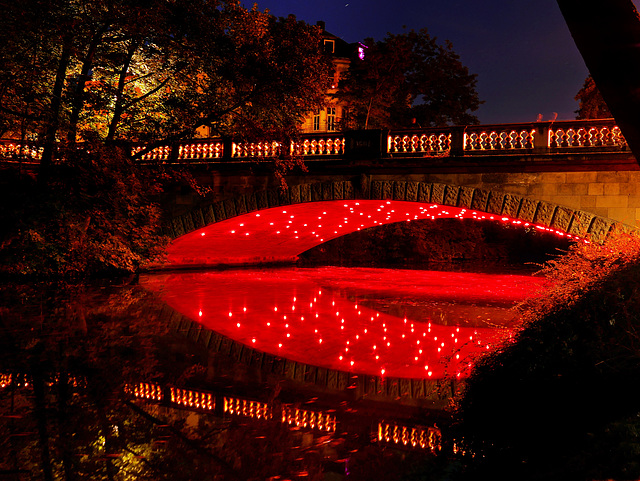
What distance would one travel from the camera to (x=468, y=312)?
12.3m

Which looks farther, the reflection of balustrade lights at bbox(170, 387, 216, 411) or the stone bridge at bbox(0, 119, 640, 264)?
the stone bridge at bbox(0, 119, 640, 264)

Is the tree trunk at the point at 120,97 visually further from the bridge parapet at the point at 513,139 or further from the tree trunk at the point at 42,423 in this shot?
the tree trunk at the point at 42,423

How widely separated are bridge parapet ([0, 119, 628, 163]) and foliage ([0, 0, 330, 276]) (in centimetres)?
93

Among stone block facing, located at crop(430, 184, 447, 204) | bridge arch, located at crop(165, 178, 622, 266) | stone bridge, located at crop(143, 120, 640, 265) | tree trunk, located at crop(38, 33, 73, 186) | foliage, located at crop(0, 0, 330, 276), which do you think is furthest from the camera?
stone block facing, located at crop(430, 184, 447, 204)

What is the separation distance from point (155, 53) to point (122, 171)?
3.42 m

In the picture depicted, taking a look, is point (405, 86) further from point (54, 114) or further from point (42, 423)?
point (42, 423)

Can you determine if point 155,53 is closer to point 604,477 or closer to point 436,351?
point 436,351

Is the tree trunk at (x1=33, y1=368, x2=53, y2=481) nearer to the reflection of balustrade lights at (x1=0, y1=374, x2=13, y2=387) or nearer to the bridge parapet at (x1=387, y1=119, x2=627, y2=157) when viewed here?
the reflection of balustrade lights at (x1=0, y1=374, x2=13, y2=387)

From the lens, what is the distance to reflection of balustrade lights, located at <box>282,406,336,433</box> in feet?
16.5

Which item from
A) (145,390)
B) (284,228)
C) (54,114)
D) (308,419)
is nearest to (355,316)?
(145,390)

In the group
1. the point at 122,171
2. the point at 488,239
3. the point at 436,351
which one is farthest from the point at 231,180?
the point at 488,239

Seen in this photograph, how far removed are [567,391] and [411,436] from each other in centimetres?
156

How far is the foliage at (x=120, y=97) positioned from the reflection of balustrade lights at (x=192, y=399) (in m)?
10.1

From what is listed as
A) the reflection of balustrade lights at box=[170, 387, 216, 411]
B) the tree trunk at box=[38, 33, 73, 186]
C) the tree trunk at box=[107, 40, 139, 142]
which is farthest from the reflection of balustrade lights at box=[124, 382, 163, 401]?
the tree trunk at box=[107, 40, 139, 142]
